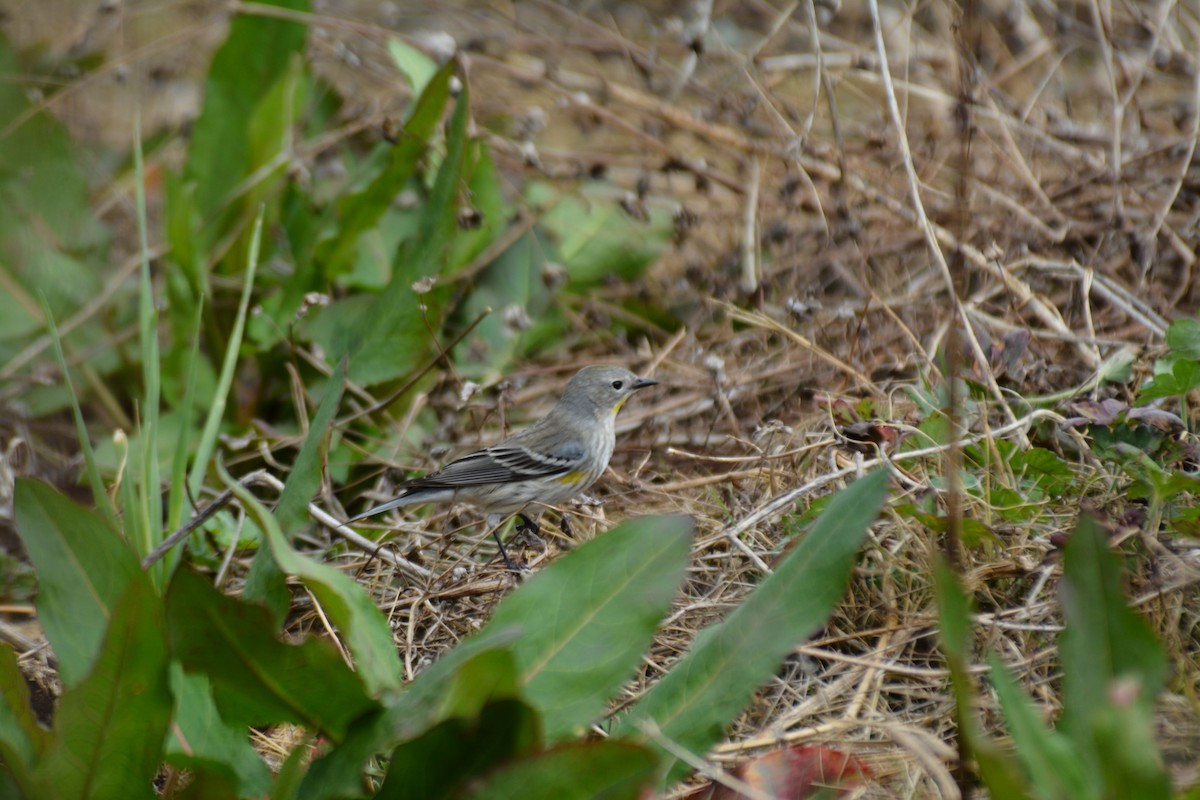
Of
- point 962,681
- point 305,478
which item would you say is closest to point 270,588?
point 305,478

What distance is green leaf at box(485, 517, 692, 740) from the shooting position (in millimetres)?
2402

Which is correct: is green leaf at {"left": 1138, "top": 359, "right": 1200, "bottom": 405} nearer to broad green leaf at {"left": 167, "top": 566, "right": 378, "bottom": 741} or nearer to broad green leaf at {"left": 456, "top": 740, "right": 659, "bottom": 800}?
broad green leaf at {"left": 456, "top": 740, "right": 659, "bottom": 800}

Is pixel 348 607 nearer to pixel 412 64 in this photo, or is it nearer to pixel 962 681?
pixel 962 681

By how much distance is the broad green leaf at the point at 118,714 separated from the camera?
2.22 metres

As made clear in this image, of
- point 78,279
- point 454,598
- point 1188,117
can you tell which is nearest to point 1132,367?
point 1188,117

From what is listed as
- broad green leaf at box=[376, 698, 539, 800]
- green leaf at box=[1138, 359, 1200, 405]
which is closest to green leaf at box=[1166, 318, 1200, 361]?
green leaf at box=[1138, 359, 1200, 405]

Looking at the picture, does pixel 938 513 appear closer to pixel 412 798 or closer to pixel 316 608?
pixel 412 798

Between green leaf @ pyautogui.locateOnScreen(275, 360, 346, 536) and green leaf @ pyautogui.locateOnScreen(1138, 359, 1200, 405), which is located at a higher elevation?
green leaf @ pyautogui.locateOnScreen(1138, 359, 1200, 405)

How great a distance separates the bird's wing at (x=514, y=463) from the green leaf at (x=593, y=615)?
169cm

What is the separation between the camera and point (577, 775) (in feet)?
6.70

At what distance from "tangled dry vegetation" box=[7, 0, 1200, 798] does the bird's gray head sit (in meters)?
0.22

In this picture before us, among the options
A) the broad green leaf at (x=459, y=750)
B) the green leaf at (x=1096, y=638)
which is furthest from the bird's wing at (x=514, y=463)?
the green leaf at (x=1096, y=638)

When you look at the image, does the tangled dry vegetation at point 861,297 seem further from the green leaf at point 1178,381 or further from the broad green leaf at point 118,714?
the broad green leaf at point 118,714

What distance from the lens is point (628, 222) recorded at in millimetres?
5551
